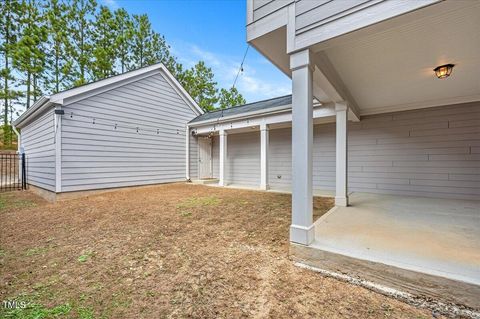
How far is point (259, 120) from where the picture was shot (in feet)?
25.7

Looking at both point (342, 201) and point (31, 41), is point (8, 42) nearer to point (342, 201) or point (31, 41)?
point (31, 41)

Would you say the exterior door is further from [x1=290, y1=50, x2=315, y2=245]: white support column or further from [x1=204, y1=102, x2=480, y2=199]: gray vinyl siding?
[x1=290, y1=50, x2=315, y2=245]: white support column

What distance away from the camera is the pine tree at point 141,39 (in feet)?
51.3

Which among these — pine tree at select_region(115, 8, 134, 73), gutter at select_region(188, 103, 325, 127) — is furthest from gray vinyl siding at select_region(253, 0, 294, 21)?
pine tree at select_region(115, 8, 134, 73)

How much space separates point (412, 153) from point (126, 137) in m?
9.35

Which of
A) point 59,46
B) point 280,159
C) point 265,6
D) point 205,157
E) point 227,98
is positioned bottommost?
point 280,159

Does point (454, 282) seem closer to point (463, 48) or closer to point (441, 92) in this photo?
point (463, 48)

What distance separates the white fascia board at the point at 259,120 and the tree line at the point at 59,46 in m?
9.80

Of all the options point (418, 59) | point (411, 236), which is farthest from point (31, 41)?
point (411, 236)

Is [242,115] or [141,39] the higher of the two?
[141,39]

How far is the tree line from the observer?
12023 mm

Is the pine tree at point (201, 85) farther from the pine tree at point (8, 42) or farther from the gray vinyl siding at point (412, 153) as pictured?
the gray vinyl siding at point (412, 153)

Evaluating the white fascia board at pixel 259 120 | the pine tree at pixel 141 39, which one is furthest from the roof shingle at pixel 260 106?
the pine tree at pixel 141 39

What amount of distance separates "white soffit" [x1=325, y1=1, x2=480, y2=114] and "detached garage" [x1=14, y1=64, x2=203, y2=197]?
282 inches
